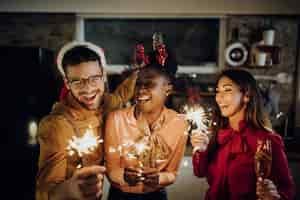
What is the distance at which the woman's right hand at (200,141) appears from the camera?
1.65 m

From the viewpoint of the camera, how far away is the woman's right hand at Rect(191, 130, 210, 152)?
165cm

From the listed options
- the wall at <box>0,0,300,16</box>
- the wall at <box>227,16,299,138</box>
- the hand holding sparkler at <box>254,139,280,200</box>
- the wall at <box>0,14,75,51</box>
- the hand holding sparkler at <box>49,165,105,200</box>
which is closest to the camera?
the hand holding sparkler at <box>254,139,280,200</box>

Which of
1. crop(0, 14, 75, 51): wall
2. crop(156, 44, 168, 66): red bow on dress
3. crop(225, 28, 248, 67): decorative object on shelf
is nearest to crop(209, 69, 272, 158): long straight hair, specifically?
crop(156, 44, 168, 66): red bow on dress

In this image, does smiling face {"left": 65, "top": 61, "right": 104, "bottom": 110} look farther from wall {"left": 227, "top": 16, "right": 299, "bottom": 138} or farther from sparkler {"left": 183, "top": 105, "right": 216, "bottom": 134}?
wall {"left": 227, "top": 16, "right": 299, "bottom": 138}

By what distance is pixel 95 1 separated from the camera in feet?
7.36

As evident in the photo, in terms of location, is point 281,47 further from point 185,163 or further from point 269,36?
point 185,163

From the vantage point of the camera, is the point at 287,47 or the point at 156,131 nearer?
the point at 156,131

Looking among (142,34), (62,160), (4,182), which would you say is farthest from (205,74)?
(4,182)

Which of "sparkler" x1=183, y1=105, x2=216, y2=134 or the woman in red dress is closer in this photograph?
the woman in red dress

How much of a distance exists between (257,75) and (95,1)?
1.28m

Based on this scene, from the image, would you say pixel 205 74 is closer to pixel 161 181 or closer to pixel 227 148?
pixel 227 148

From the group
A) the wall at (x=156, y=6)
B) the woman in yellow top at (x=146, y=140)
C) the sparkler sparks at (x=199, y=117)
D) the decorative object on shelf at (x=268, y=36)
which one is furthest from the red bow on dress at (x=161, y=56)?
the decorative object on shelf at (x=268, y=36)

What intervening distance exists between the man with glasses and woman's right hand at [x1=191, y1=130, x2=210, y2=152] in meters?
0.43

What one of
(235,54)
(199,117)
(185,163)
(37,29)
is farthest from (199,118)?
(37,29)
